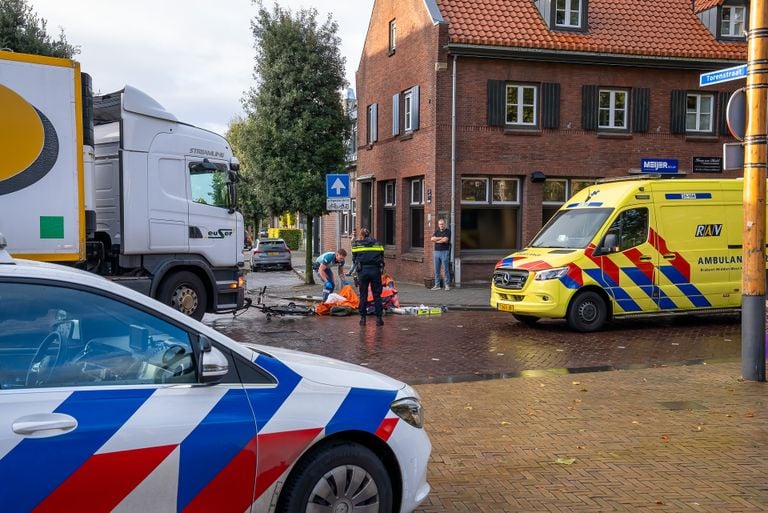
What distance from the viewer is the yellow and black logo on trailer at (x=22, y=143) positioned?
904 centimetres

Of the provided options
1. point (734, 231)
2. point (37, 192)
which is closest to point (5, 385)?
point (37, 192)

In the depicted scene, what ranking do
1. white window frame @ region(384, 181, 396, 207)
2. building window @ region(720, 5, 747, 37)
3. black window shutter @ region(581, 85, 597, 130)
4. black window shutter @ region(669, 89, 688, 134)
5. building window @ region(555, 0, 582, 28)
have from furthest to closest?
white window frame @ region(384, 181, 396, 207), building window @ region(720, 5, 747, 37), black window shutter @ region(669, 89, 688, 134), building window @ region(555, 0, 582, 28), black window shutter @ region(581, 85, 597, 130)

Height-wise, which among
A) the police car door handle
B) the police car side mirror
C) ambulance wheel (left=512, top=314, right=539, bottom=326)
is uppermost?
the police car side mirror

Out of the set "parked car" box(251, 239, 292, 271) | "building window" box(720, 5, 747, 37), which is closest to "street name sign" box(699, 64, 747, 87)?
"building window" box(720, 5, 747, 37)

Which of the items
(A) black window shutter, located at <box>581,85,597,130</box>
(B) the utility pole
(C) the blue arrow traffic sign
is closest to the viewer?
(B) the utility pole

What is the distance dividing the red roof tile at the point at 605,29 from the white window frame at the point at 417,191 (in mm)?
4256

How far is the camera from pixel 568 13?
2072cm

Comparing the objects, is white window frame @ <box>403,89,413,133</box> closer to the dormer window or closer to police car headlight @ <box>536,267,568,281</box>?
the dormer window

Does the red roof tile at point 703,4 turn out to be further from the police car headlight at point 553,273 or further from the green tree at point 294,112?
the police car headlight at point 553,273

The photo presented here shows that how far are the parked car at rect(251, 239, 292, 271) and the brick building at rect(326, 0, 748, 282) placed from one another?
28.0 feet

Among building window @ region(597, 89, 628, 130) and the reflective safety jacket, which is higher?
building window @ region(597, 89, 628, 130)

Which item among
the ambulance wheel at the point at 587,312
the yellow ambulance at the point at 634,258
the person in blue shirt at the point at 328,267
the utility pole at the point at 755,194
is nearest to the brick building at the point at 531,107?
the person in blue shirt at the point at 328,267

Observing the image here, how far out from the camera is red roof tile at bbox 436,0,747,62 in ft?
64.4

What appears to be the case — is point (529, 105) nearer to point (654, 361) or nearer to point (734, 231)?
point (734, 231)
